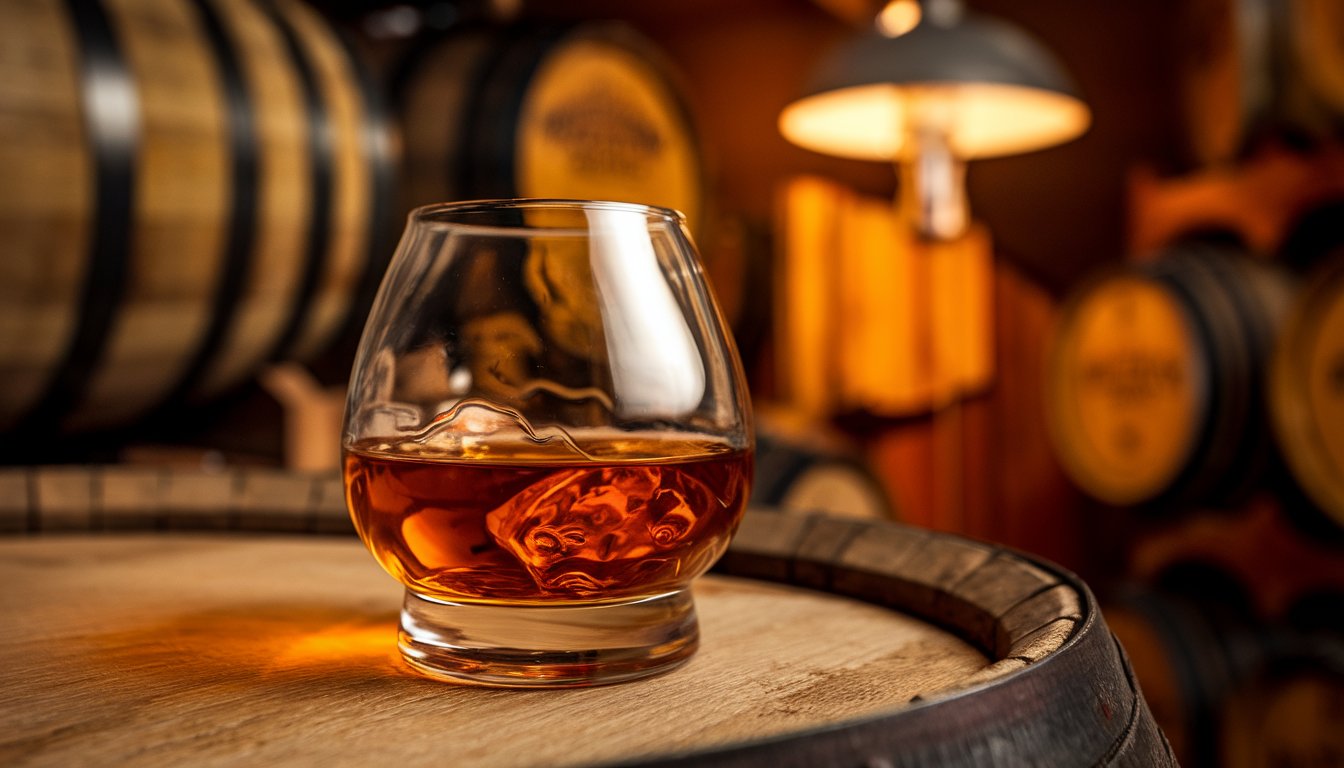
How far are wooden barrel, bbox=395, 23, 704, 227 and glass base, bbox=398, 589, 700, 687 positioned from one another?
64.1 inches

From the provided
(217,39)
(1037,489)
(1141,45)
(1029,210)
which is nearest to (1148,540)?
(1037,489)

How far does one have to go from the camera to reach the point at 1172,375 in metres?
2.39

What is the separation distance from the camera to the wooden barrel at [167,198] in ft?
4.50

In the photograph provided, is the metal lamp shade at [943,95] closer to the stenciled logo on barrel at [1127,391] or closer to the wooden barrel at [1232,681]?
the stenciled logo on barrel at [1127,391]

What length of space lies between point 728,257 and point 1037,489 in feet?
3.98

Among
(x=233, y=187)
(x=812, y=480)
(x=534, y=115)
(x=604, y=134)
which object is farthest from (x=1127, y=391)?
(x=233, y=187)

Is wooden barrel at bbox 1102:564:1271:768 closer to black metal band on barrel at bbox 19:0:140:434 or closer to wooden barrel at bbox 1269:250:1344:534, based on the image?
wooden barrel at bbox 1269:250:1344:534

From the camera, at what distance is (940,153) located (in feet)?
8.87

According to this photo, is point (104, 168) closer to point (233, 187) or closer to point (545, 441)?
point (233, 187)

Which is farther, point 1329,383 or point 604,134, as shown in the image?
point 604,134

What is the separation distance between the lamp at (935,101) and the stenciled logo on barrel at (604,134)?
0.30m

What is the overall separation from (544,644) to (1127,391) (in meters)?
2.30

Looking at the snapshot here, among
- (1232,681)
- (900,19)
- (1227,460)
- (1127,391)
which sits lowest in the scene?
(1232,681)

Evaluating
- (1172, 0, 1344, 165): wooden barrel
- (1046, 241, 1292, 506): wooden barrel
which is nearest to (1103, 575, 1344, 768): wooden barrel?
(1046, 241, 1292, 506): wooden barrel
